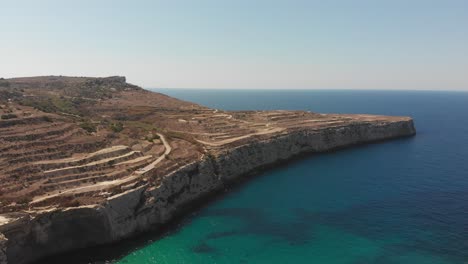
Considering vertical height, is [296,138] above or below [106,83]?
below

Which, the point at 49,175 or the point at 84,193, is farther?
the point at 49,175

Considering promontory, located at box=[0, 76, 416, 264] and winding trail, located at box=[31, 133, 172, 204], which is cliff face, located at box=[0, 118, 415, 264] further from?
winding trail, located at box=[31, 133, 172, 204]

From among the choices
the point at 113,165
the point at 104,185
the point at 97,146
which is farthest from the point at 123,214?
the point at 97,146

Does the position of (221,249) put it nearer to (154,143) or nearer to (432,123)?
(154,143)

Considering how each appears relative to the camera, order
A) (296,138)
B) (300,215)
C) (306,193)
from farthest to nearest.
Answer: (296,138) < (306,193) < (300,215)

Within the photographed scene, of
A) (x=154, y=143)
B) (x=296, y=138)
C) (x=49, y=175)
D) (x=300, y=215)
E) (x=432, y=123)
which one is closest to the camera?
(x=49, y=175)

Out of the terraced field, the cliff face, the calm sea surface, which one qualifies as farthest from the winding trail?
the calm sea surface

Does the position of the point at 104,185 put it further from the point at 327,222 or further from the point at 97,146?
the point at 327,222

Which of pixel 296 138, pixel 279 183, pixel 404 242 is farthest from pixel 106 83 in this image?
pixel 404 242
